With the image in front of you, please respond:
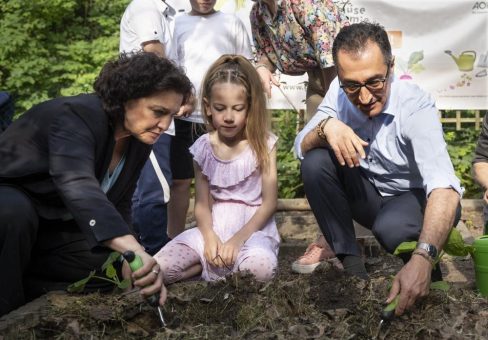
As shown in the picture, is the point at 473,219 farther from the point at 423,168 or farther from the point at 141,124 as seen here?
the point at 141,124

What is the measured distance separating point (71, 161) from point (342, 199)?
1.40m

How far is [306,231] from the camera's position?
229 inches

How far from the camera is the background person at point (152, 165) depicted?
4723mm

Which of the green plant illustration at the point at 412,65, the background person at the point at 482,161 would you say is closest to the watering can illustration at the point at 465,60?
the green plant illustration at the point at 412,65

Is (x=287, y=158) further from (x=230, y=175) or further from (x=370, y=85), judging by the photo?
(x=370, y=85)

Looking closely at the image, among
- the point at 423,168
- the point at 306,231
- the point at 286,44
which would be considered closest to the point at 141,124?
the point at 423,168

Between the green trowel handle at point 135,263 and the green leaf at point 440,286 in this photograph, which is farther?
the green leaf at point 440,286

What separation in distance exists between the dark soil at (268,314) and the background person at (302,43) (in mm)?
1165

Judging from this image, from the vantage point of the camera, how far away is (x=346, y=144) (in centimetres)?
338

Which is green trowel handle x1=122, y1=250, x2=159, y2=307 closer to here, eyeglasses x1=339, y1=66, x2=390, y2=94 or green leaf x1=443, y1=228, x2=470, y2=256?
green leaf x1=443, y1=228, x2=470, y2=256

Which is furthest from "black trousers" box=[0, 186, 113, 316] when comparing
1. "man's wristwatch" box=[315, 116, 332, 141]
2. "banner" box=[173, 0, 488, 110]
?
"banner" box=[173, 0, 488, 110]

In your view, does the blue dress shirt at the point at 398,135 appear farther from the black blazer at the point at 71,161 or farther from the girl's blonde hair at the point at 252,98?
the black blazer at the point at 71,161

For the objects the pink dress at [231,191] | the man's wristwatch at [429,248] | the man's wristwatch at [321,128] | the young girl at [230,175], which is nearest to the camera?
the man's wristwatch at [429,248]

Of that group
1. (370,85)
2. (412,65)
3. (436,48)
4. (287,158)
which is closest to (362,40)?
(370,85)
